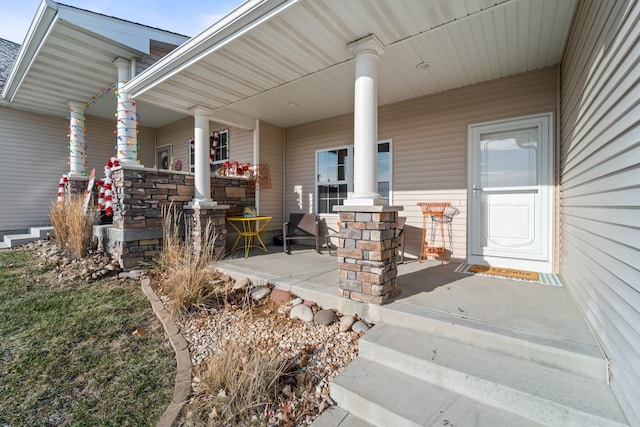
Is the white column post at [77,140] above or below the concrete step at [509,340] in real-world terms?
above

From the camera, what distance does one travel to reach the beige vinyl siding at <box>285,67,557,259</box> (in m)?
3.63

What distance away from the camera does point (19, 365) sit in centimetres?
206

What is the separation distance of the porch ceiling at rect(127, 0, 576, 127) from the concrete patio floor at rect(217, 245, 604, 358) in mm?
2474

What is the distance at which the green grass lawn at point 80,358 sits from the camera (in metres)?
1.69

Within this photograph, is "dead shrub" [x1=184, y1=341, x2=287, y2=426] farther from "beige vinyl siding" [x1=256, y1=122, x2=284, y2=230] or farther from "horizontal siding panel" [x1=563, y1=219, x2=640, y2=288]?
"beige vinyl siding" [x1=256, y1=122, x2=284, y2=230]

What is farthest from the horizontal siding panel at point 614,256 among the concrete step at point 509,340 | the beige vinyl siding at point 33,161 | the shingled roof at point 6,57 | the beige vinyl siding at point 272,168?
the shingled roof at point 6,57

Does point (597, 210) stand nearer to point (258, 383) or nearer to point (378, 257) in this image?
point (378, 257)

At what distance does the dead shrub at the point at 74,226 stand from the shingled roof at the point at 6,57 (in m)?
3.78

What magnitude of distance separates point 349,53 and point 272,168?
133 inches

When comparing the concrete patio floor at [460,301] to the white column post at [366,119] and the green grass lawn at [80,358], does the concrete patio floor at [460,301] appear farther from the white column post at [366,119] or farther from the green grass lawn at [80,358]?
the green grass lawn at [80,358]

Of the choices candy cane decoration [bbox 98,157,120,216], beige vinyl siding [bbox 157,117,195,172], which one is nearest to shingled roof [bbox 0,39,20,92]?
beige vinyl siding [bbox 157,117,195,172]

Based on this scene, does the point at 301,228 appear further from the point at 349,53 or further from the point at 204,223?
the point at 349,53

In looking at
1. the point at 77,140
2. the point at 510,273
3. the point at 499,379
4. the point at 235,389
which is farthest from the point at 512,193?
the point at 77,140

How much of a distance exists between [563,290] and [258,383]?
9.94ft
